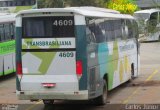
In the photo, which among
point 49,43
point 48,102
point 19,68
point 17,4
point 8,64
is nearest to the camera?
point 49,43

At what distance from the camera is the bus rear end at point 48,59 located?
472 inches

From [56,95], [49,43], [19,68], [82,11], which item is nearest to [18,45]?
[19,68]

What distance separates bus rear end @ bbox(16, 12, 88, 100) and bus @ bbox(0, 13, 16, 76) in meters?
8.32

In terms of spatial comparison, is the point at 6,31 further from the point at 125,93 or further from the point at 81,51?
the point at 81,51

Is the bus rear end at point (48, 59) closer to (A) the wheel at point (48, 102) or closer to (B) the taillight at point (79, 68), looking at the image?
(B) the taillight at point (79, 68)

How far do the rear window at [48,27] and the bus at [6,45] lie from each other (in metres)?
8.27

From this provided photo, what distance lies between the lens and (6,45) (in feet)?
69.1

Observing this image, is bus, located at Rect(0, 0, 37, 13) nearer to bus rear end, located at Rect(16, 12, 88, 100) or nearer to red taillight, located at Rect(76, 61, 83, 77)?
bus rear end, located at Rect(16, 12, 88, 100)

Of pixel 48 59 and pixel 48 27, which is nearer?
pixel 48 59

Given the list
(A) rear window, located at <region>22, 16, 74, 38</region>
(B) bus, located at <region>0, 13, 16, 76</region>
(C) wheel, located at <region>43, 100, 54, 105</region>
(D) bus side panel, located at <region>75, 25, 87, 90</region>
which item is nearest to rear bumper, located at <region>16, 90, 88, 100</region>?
(D) bus side panel, located at <region>75, 25, 87, 90</region>

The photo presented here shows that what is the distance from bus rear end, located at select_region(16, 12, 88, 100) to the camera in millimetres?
11977

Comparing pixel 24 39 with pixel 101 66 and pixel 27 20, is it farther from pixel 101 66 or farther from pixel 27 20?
pixel 101 66

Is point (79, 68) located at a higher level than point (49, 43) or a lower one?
lower

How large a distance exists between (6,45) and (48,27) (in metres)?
9.11
